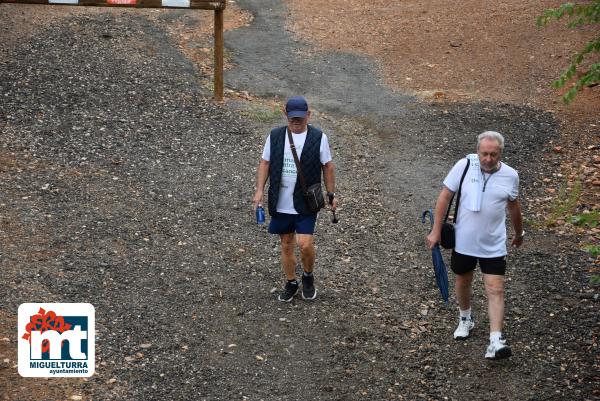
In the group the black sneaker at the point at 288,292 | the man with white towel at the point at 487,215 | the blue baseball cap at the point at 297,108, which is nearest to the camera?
the man with white towel at the point at 487,215

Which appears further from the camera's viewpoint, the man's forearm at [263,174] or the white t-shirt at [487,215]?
the man's forearm at [263,174]

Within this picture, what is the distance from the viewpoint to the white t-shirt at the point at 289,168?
707 cm

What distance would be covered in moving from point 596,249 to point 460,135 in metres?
5.76

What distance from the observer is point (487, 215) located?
6.43m

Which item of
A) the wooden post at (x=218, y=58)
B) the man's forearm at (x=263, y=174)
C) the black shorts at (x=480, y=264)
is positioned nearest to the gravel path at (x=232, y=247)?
the wooden post at (x=218, y=58)

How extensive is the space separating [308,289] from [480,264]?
163 cm

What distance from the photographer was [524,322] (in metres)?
7.41

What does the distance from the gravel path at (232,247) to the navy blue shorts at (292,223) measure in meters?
0.70

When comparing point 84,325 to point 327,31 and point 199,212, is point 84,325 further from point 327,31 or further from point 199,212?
point 327,31

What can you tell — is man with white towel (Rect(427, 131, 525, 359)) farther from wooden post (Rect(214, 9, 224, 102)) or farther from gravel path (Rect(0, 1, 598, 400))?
wooden post (Rect(214, 9, 224, 102))

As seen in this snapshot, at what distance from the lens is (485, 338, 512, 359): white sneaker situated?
655 centimetres

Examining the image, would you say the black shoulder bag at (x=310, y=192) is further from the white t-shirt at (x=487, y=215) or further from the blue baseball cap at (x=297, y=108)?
the white t-shirt at (x=487, y=215)

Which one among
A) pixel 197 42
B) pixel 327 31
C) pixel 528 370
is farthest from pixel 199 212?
pixel 327 31

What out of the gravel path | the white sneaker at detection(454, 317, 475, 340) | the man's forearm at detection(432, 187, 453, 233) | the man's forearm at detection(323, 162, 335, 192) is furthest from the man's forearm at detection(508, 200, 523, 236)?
the man's forearm at detection(323, 162, 335, 192)
